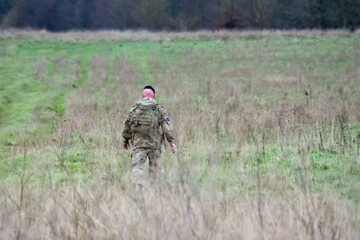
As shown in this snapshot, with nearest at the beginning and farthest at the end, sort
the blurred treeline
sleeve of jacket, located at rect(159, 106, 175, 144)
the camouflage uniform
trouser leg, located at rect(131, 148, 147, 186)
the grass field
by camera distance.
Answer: the grass field → trouser leg, located at rect(131, 148, 147, 186) → the camouflage uniform → sleeve of jacket, located at rect(159, 106, 175, 144) → the blurred treeline

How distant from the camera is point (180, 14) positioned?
58.6 metres

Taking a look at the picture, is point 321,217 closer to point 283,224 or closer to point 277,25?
point 283,224

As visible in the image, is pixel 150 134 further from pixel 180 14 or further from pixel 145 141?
pixel 180 14

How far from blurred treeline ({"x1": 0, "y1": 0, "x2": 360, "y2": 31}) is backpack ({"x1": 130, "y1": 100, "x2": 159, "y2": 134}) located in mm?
40075

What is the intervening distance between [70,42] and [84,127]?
1059 inches

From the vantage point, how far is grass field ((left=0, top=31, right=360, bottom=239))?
15.9 feet

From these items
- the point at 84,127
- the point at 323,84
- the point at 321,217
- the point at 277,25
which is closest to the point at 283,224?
the point at 321,217

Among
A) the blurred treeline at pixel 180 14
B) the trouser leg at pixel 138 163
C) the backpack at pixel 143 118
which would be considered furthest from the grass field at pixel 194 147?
the blurred treeline at pixel 180 14

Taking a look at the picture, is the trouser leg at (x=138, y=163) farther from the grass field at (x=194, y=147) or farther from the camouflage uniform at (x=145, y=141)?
the grass field at (x=194, y=147)

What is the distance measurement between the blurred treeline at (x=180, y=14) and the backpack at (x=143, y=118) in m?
40.1

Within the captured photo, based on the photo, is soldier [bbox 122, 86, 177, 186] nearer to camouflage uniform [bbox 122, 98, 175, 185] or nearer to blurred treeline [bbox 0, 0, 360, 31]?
camouflage uniform [bbox 122, 98, 175, 185]

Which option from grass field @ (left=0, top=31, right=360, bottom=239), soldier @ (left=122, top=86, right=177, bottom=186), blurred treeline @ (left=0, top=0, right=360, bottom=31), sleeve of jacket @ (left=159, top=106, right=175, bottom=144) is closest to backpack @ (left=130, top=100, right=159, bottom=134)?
soldier @ (left=122, top=86, right=177, bottom=186)

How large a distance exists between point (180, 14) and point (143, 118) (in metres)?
53.1

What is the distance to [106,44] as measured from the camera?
36.3 m
